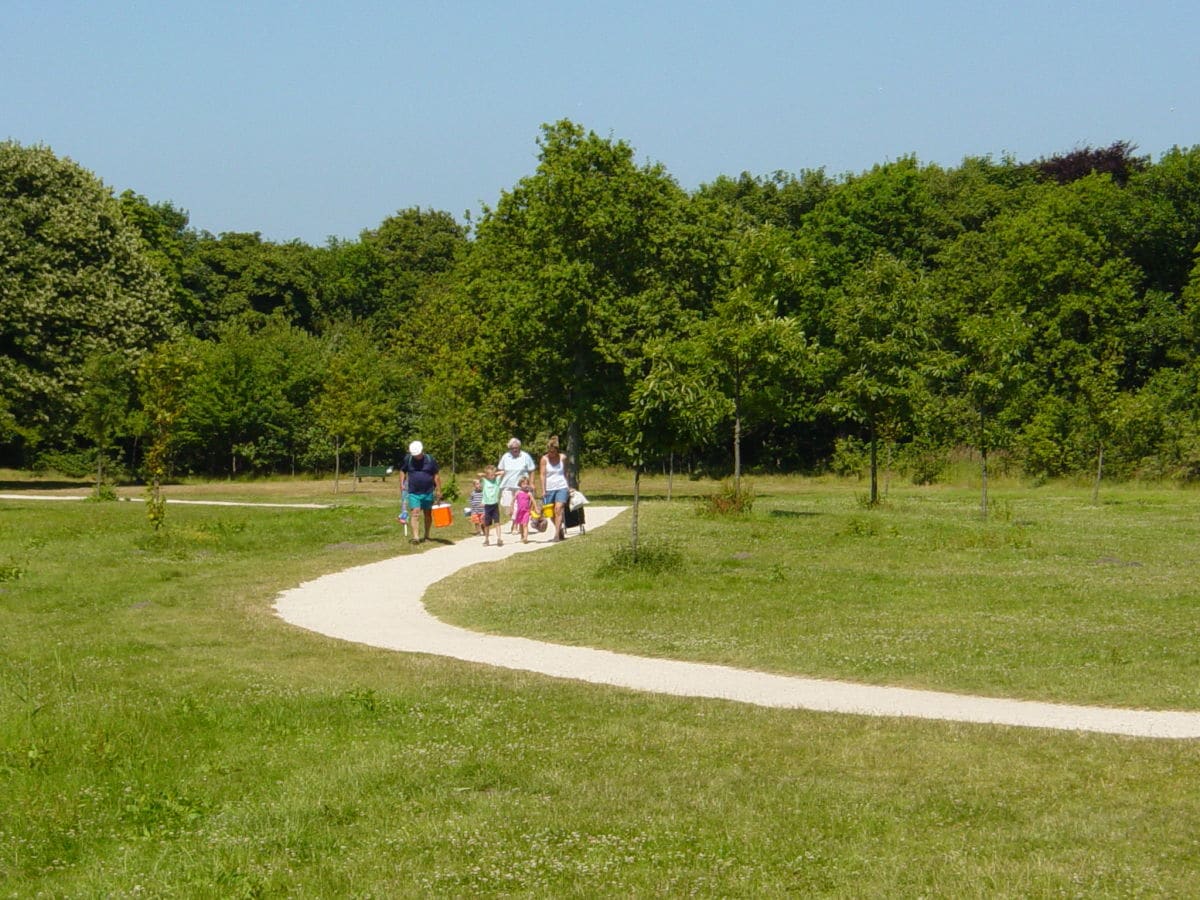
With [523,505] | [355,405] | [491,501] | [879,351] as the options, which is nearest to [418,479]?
[491,501]

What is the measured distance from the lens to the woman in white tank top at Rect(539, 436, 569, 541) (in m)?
26.1

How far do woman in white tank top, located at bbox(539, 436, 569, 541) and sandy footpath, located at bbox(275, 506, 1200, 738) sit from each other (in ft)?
18.3

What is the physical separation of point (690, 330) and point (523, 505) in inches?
702

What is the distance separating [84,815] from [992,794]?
216 inches

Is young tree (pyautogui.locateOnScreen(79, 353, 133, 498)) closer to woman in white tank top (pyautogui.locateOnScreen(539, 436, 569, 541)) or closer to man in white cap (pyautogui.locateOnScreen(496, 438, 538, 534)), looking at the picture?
man in white cap (pyautogui.locateOnScreen(496, 438, 538, 534))

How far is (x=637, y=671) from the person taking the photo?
13.4 meters

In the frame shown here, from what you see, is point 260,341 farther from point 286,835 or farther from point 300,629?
point 286,835

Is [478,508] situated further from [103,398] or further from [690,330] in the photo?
[103,398]

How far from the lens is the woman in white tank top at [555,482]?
26.1 m

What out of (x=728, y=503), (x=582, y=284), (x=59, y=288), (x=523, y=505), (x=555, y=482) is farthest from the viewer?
(x=59, y=288)

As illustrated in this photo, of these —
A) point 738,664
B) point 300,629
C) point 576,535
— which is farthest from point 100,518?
point 738,664

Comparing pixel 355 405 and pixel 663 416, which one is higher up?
pixel 355 405

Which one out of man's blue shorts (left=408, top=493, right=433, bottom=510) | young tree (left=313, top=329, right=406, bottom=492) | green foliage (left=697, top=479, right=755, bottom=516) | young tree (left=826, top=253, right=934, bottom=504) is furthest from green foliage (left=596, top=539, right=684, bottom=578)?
young tree (left=313, top=329, right=406, bottom=492)

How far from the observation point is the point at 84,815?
8398 mm
